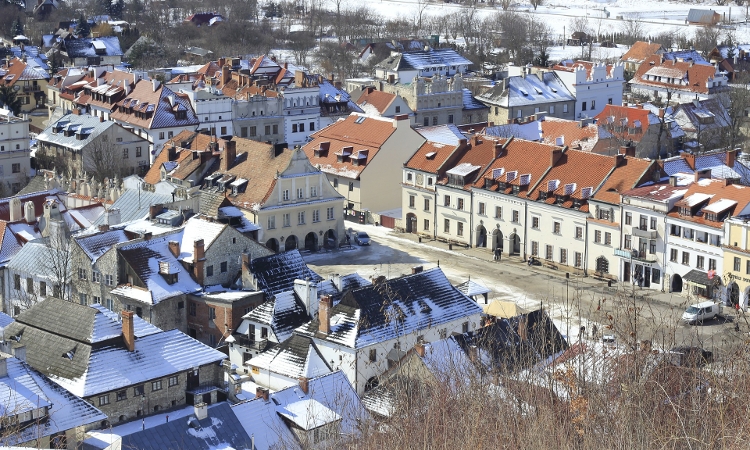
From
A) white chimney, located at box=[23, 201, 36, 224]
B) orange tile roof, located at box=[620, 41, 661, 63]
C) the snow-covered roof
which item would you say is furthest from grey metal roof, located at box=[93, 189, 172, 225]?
orange tile roof, located at box=[620, 41, 661, 63]

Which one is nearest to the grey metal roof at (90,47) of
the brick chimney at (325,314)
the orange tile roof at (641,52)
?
the orange tile roof at (641,52)

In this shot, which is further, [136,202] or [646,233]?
[136,202]

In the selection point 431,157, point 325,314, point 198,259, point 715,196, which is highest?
point 715,196

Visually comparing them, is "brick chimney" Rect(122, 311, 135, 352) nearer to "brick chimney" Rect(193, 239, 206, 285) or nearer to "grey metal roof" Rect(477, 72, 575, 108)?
"brick chimney" Rect(193, 239, 206, 285)

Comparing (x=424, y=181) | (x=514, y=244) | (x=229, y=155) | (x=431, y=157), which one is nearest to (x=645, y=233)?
(x=514, y=244)

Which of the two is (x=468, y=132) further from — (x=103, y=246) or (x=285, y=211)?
(x=103, y=246)

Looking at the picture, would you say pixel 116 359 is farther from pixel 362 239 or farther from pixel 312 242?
pixel 362 239
